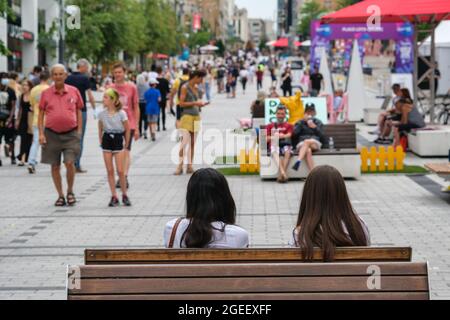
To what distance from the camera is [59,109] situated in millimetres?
12148

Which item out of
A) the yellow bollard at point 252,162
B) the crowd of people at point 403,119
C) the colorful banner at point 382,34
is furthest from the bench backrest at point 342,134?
the colorful banner at point 382,34

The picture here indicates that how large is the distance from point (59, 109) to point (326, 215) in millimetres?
7455

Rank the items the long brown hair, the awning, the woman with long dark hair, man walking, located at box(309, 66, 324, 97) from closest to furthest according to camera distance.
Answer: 1. the long brown hair
2. the woman with long dark hair
3. the awning
4. man walking, located at box(309, 66, 324, 97)

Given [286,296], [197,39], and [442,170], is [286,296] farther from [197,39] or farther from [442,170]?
[197,39]

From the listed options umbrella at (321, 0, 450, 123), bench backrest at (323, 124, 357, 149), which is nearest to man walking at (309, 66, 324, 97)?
umbrella at (321, 0, 450, 123)

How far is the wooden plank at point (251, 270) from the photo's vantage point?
4488 mm

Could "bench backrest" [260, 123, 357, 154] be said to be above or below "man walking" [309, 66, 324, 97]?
below

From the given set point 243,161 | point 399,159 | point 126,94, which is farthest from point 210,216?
A: point 399,159

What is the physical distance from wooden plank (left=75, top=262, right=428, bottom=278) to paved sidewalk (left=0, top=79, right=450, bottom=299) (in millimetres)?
2961

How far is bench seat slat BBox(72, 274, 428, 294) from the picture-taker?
4473 mm

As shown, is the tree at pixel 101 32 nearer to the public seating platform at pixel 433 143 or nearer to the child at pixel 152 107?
the child at pixel 152 107

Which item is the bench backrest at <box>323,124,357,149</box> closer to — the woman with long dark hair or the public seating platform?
the public seating platform

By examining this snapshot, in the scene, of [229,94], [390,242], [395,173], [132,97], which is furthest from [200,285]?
[229,94]
